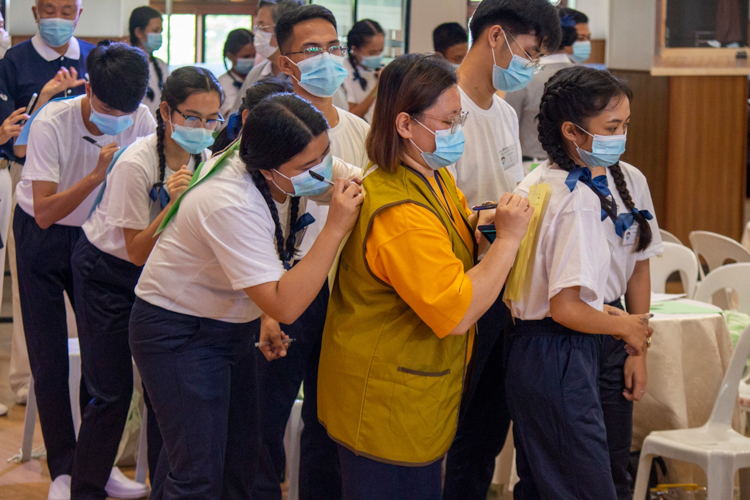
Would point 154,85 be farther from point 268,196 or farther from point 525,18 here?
point 268,196

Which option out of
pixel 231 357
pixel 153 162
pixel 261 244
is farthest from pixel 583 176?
pixel 153 162

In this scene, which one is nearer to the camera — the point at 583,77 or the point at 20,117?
the point at 583,77

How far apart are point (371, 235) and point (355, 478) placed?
519 millimetres

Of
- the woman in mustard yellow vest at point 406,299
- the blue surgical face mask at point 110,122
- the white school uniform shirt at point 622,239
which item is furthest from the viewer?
the blue surgical face mask at point 110,122

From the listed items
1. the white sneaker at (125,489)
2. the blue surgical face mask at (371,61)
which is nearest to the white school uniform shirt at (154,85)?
the blue surgical face mask at (371,61)

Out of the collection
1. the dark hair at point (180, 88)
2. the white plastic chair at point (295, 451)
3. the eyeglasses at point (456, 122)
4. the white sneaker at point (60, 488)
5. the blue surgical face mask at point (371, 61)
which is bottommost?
the white sneaker at point (60, 488)

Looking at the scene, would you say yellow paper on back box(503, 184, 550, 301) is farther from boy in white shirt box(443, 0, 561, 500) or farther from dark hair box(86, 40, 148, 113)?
dark hair box(86, 40, 148, 113)

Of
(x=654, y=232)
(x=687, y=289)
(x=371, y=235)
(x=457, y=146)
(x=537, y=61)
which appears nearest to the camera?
(x=371, y=235)

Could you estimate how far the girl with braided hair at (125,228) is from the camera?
7.43ft

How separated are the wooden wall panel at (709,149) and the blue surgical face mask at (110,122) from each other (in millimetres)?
5287

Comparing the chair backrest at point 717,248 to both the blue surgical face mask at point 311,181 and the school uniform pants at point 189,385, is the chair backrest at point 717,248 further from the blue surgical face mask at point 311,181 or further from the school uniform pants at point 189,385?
the school uniform pants at point 189,385

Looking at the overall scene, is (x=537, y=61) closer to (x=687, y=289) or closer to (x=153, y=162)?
(x=153, y=162)

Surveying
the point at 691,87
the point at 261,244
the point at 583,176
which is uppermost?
the point at 691,87

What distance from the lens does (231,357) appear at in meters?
Result: 1.89
